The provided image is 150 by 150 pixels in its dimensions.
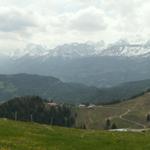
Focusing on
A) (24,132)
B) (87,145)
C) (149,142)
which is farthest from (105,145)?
(24,132)

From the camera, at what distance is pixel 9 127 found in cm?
5066

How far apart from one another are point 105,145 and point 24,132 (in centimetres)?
957

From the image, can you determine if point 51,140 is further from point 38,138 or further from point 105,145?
point 105,145

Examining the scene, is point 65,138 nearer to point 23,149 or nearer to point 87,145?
point 87,145

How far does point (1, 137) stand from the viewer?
43.6 metres

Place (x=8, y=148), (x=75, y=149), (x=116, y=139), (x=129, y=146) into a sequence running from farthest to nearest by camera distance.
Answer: (x=116, y=139) → (x=129, y=146) → (x=75, y=149) → (x=8, y=148)

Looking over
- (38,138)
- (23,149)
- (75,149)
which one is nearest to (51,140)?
(38,138)

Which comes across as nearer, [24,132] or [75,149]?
[75,149]

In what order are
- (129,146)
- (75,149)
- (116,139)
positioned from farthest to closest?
(116,139) → (129,146) → (75,149)

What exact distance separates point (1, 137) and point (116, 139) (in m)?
12.4

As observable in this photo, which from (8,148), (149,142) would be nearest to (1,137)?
(8,148)

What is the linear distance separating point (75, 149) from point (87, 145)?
2.71 meters

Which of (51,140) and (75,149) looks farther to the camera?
(51,140)

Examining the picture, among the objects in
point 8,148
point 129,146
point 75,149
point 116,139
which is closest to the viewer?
point 8,148
